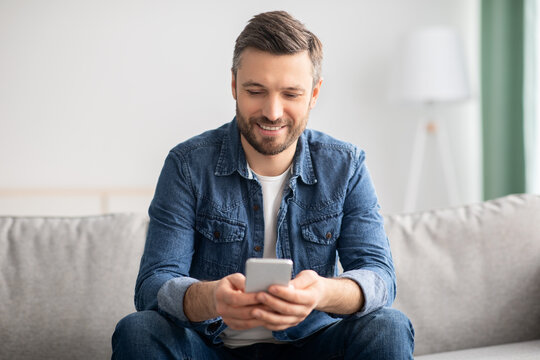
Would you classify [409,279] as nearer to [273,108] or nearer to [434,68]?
[273,108]

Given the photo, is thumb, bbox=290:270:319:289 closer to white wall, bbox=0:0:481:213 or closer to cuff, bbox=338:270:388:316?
cuff, bbox=338:270:388:316

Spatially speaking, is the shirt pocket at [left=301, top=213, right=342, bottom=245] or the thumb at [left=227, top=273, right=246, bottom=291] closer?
the thumb at [left=227, top=273, right=246, bottom=291]

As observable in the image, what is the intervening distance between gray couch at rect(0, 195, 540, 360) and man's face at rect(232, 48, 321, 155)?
21.5 inches

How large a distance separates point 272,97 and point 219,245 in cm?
37

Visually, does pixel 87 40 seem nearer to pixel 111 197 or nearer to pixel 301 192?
pixel 111 197

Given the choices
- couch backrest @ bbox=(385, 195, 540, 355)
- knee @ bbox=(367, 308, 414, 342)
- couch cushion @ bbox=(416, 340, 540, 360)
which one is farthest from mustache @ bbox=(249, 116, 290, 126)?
couch cushion @ bbox=(416, 340, 540, 360)

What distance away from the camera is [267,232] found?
1.48 m

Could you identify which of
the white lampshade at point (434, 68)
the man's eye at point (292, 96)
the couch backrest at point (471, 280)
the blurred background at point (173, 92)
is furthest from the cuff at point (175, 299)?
the white lampshade at point (434, 68)

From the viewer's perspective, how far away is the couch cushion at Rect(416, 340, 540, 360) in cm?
162

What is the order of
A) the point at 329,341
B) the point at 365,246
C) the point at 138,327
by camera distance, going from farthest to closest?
the point at 365,246, the point at 329,341, the point at 138,327

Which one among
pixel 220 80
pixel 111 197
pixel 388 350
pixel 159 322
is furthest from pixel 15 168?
pixel 388 350

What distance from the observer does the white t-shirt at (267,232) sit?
55.4 inches

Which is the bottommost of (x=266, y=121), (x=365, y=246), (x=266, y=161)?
(x=365, y=246)

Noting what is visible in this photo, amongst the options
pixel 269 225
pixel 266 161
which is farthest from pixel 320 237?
pixel 266 161
